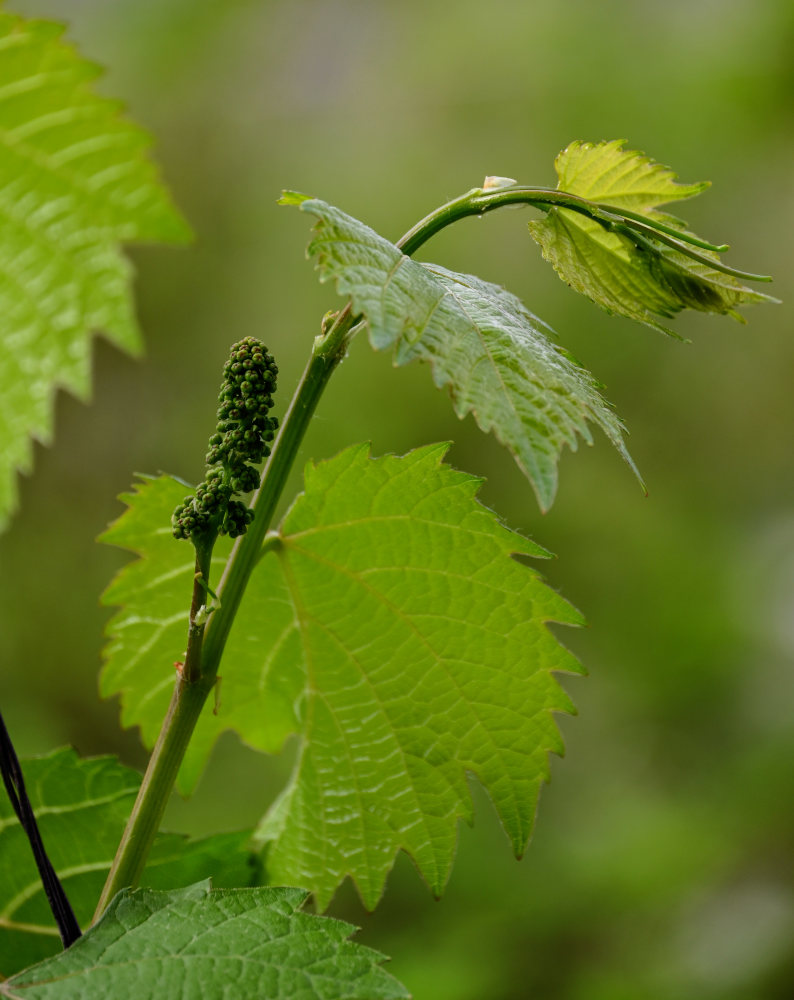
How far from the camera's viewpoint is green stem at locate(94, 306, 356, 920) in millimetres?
457

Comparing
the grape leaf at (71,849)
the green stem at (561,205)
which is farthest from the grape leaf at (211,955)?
the green stem at (561,205)

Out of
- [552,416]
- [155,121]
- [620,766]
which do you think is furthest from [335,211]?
[155,121]

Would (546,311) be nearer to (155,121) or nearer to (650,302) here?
(155,121)

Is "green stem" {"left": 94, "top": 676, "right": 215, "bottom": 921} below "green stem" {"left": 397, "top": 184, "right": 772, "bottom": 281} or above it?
below

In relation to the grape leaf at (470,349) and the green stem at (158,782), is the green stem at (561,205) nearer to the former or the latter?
the grape leaf at (470,349)

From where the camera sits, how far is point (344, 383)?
116 inches

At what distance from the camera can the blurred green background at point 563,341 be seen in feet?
8.86

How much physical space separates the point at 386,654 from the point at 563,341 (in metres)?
2.47

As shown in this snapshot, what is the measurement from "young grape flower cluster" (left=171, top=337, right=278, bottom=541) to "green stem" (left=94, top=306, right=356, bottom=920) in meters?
0.03

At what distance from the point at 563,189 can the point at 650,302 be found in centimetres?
9

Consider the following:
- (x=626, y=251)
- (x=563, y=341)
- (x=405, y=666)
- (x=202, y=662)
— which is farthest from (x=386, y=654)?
(x=563, y=341)

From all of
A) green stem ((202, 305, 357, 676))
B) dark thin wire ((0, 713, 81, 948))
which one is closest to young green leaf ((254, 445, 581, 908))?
green stem ((202, 305, 357, 676))

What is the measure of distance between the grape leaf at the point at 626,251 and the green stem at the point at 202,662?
5.9 inches

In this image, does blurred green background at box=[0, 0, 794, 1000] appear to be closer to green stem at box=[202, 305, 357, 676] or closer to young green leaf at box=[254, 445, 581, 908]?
young green leaf at box=[254, 445, 581, 908]
